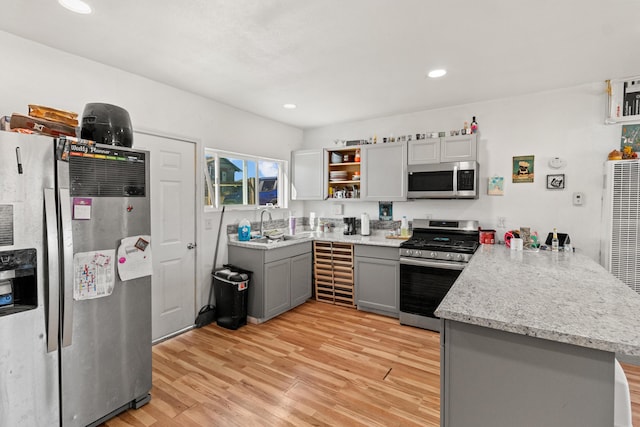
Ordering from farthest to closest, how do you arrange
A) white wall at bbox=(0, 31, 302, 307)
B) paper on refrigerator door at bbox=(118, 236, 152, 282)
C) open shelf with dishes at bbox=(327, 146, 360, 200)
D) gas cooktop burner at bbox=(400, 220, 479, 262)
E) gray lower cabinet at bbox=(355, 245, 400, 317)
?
open shelf with dishes at bbox=(327, 146, 360, 200)
gray lower cabinet at bbox=(355, 245, 400, 317)
gas cooktop burner at bbox=(400, 220, 479, 262)
white wall at bbox=(0, 31, 302, 307)
paper on refrigerator door at bbox=(118, 236, 152, 282)

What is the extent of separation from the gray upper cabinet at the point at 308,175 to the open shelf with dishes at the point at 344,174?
4.6 inches

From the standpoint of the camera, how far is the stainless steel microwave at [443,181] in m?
3.40

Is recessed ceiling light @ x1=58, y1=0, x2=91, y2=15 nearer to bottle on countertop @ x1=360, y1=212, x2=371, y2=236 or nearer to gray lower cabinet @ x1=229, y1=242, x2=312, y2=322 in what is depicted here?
Answer: gray lower cabinet @ x1=229, y1=242, x2=312, y2=322

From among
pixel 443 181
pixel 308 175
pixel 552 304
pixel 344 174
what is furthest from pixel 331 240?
pixel 552 304

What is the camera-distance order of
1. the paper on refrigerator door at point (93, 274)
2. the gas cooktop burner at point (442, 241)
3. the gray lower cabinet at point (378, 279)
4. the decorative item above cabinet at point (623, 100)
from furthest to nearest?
1. the gray lower cabinet at point (378, 279)
2. the gas cooktop burner at point (442, 241)
3. the decorative item above cabinet at point (623, 100)
4. the paper on refrigerator door at point (93, 274)

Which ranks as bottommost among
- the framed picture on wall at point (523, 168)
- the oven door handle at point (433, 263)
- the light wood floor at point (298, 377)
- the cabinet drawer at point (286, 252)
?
the light wood floor at point (298, 377)

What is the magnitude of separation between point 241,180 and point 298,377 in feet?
8.19

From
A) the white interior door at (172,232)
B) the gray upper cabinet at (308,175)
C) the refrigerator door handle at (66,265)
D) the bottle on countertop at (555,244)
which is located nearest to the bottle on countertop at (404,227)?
the gray upper cabinet at (308,175)

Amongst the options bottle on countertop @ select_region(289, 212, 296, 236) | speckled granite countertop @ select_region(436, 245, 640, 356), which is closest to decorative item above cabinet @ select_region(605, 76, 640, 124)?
speckled granite countertop @ select_region(436, 245, 640, 356)

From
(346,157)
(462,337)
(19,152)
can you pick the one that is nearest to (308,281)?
(346,157)

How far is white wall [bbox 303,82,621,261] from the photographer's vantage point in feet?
10.2

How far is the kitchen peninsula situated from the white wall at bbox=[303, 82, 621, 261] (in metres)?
1.96

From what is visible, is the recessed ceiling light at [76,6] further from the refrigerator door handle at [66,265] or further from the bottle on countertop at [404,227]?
the bottle on countertop at [404,227]

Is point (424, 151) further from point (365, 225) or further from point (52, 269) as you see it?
point (52, 269)
